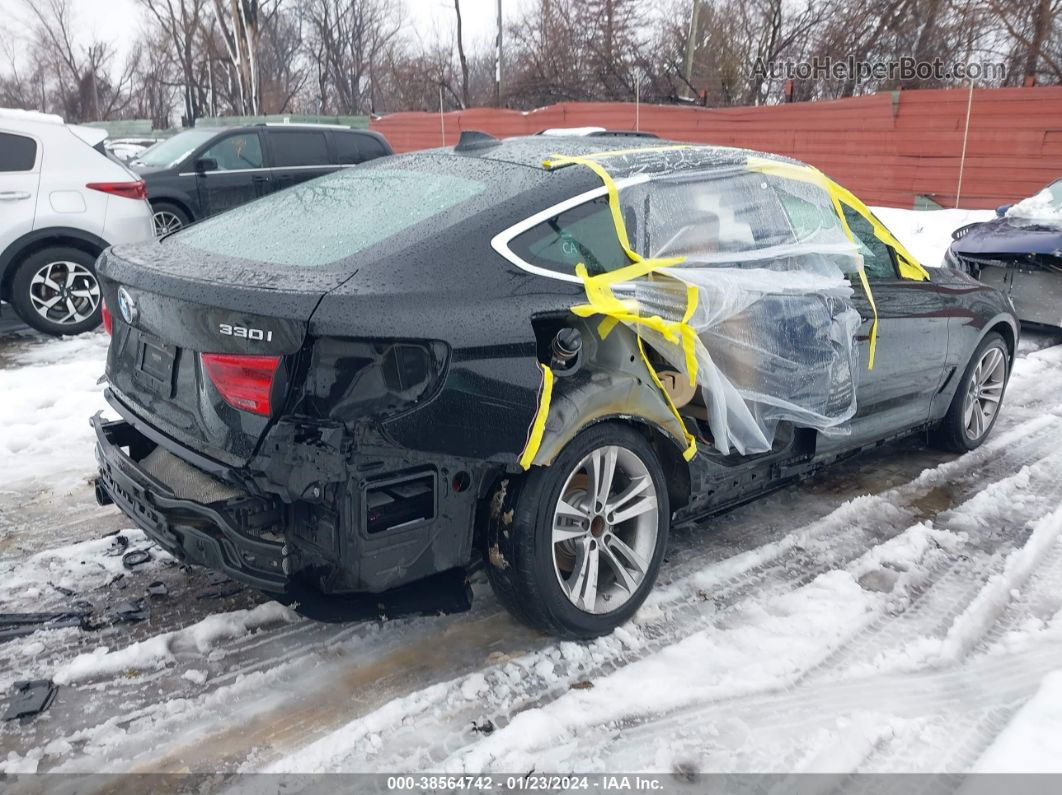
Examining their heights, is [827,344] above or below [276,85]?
below

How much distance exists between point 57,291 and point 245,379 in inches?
218

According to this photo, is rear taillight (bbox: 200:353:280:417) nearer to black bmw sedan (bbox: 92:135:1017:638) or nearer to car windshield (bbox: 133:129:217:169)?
black bmw sedan (bbox: 92:135:1017:638)

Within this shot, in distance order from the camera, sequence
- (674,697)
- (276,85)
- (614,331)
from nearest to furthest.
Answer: (674,697)
(614,331)
(276,85)

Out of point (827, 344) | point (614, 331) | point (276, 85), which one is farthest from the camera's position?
point (276, 85)

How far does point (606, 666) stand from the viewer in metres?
2.88

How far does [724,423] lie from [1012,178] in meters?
13.6

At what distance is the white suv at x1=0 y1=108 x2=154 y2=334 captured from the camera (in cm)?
666

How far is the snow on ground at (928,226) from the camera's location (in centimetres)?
1184

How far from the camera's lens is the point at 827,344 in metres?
3.65

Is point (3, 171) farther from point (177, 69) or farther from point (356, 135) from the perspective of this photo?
point (177, 69)

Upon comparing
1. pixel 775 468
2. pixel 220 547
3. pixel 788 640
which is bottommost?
pixel 788 640

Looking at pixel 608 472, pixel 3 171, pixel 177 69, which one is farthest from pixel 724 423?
pixel 177 69

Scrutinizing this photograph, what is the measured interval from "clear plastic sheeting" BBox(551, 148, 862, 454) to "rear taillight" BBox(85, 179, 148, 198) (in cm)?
545

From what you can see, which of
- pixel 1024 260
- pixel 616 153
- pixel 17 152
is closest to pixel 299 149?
pixel 17 152
